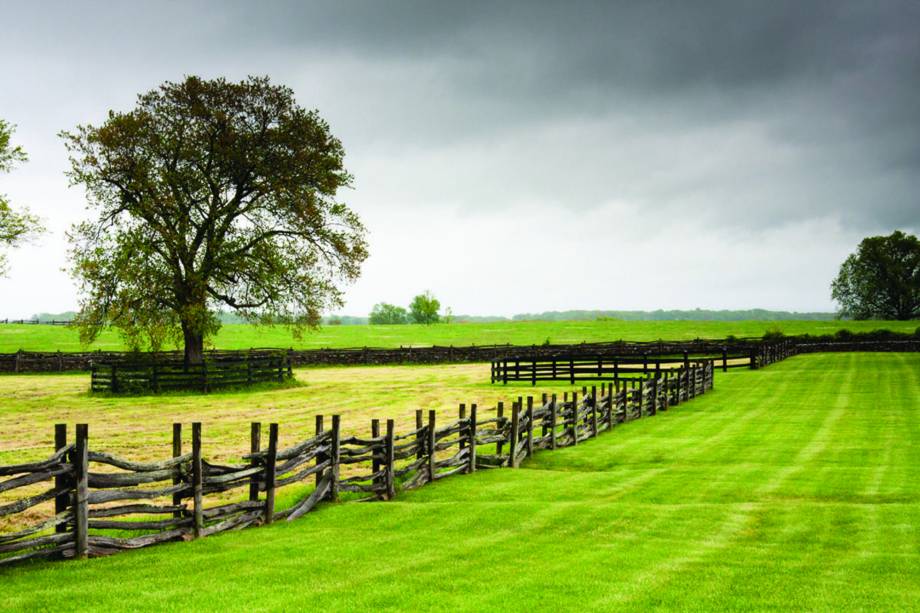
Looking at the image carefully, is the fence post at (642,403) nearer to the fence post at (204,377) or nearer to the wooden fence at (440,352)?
the fence post at (204,377)

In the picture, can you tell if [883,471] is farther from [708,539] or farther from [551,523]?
[551,523]

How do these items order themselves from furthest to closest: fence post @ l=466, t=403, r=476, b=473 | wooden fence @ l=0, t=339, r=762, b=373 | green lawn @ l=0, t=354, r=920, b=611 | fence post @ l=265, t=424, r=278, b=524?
1. wooden fence @ l=0, t=339, r=762, b=373
2. fence post @ l=466, t=403, r=476, b=473
3. fence post @ l=265, t=424, r=278, b=524
4. green lawn @ l=0, t=354, r=920, b=611

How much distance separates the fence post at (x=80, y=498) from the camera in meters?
10.0

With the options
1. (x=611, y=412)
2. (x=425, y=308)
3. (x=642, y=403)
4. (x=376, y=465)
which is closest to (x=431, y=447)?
(x=376, y=465)

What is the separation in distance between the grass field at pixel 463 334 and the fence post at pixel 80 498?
75849mm

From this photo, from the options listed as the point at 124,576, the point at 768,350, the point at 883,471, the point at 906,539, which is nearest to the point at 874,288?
the point at 768,350

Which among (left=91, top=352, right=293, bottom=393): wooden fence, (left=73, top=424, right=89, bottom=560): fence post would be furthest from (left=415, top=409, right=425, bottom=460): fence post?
(left=91, top=352, right=293, bottom=393): wooden fence

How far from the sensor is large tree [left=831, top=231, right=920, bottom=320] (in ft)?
361

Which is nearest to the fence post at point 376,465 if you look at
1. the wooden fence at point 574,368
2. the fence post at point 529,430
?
the fence post at point 529,430

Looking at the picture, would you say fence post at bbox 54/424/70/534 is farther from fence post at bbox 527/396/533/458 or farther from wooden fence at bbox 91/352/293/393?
wooden fence at bbox 91/352/293/393

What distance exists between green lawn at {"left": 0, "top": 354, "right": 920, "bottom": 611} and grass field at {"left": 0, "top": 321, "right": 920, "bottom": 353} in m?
70.6

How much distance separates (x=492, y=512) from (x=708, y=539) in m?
3.46

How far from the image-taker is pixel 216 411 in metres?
31.7

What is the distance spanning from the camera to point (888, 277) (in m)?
111
